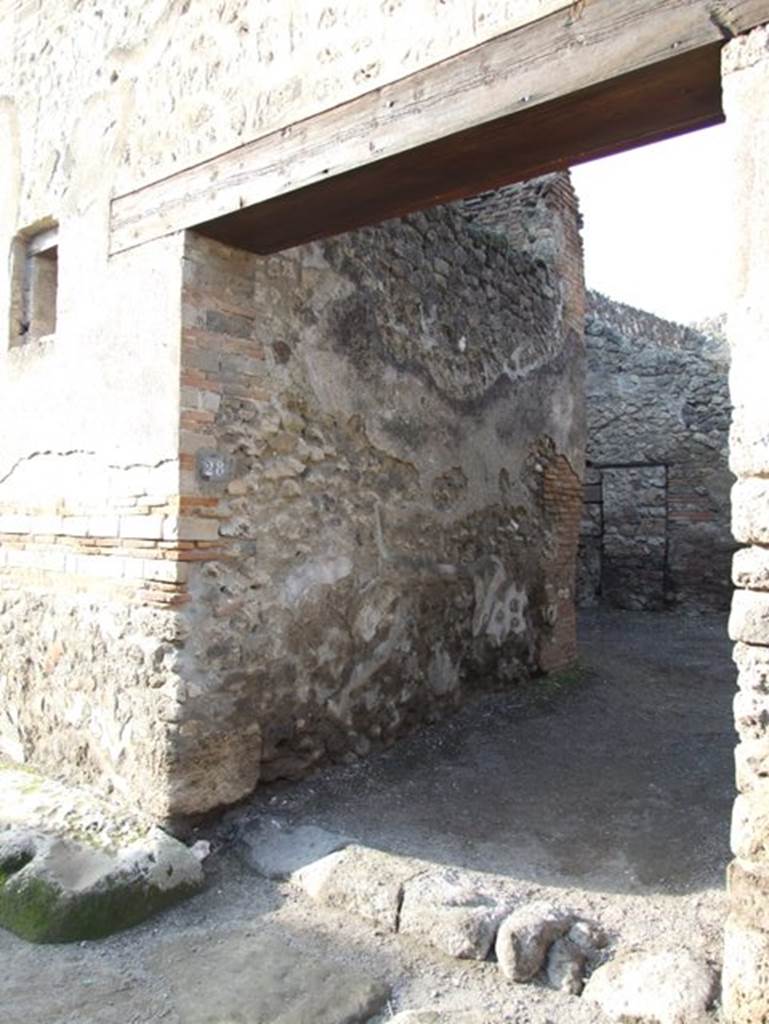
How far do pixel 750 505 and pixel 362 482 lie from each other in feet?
7.67

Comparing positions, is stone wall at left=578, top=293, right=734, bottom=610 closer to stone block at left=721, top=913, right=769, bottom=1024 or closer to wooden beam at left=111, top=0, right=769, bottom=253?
wooden beam at left=111, top=0, right=769, bottom=253

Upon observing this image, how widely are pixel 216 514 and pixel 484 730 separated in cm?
221

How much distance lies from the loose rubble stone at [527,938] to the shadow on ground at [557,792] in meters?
0.42

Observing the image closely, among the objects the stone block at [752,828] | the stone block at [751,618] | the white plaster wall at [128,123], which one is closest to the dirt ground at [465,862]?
the stone block at [752,828]

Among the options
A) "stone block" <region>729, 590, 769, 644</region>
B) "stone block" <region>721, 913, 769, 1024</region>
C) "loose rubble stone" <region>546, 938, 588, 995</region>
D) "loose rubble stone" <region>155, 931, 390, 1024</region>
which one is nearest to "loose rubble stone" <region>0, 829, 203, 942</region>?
"loose rubble stone" <region>155, 931, 390, 1024</region>

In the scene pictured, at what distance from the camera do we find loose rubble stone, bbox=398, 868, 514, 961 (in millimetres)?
2572

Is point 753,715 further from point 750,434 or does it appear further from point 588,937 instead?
point 588,937

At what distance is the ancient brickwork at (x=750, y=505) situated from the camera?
1944mm

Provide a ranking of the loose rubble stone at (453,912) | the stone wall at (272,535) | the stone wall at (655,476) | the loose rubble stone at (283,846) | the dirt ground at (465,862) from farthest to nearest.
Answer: the stone wall at (655,476) → the stone wall at (272,535) → the loose rubble stone at (283,846) → the loose rubble stone at (453,912) → the dirt ground at (465,862)

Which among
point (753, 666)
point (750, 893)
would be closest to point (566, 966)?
point (750, 893)

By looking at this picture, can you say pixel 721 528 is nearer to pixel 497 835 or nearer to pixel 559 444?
pixel 559 444

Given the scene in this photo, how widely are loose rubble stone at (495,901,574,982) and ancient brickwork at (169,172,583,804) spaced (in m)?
1.35

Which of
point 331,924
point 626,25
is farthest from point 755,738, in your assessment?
point 626,25

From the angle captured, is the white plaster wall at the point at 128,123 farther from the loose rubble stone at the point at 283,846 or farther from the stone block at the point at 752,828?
the stone block at the point at 752,828
